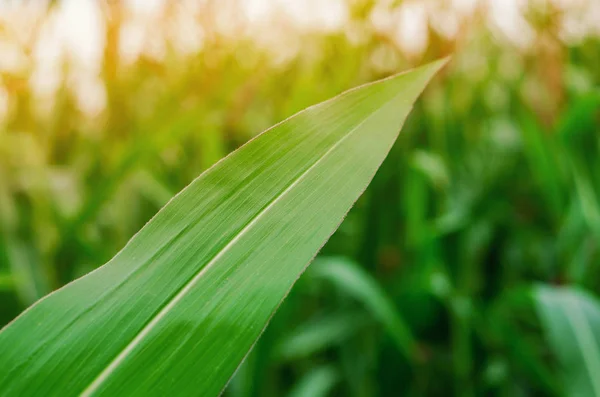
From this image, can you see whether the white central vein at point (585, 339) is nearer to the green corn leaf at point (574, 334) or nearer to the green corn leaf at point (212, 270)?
the green corn leaf at point (574, 334)

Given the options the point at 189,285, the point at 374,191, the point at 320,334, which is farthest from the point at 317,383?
the point at 189,285

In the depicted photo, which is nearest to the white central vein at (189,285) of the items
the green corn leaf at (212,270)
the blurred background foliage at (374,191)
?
the green corn leaf at (212,270)

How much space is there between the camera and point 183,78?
108cm

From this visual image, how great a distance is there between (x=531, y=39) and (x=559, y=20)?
78 mm

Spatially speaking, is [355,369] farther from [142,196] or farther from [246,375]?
[142,196]

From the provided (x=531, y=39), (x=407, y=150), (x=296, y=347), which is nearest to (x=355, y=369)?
(x=296, y=347)

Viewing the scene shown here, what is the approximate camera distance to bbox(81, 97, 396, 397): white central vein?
0.22 meters

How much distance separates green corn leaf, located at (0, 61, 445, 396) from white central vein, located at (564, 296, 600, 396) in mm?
492

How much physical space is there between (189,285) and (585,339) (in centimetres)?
57

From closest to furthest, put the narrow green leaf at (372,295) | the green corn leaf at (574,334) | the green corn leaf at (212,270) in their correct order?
1. the green corn leaf at (212,270)
2. the green corn leaf at (574,334)
3. the narrow green leaf at (372,295)

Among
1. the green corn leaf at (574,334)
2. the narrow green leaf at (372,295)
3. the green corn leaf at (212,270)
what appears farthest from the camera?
the narrow green leaf at (372,295)

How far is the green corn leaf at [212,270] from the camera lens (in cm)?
22

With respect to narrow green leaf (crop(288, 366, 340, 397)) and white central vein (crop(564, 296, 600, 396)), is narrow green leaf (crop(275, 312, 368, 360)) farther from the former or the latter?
white central vein (crop(564, 296, 600, 396))

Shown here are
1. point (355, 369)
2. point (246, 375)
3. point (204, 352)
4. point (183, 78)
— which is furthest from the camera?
point (183, 78)
